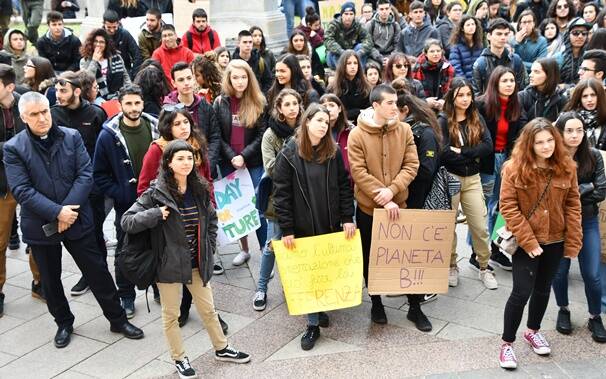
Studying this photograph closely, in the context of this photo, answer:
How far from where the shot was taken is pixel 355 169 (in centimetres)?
567

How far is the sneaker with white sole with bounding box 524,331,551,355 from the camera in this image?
5.32 meters

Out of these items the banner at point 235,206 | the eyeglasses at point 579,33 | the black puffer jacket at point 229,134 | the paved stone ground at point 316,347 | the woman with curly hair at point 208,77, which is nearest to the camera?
the paved stone ground at point 316,347

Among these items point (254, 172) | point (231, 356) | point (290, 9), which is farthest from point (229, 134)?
point (290, 9)

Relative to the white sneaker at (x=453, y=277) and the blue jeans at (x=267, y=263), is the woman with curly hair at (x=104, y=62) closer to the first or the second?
the blue jeans at (x=267, y=263)

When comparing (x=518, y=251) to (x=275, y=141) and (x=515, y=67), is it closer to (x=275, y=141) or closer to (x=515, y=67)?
(x=275, y=141)

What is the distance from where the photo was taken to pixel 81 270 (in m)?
5.81

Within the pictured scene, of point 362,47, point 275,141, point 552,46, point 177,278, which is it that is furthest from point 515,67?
point 177,278

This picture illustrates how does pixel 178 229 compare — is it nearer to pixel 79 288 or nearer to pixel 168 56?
pixel 79 288

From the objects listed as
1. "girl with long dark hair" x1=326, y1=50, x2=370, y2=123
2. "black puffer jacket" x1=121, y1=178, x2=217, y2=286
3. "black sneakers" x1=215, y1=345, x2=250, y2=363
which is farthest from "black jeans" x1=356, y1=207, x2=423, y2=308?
"girl with long dark hair" x1=326, y1=50, x2=370, y2=123

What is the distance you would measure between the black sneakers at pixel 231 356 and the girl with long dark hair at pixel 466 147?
2.35m

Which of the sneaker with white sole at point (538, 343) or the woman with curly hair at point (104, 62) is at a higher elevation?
the woman with curly hair at point (104, 62)

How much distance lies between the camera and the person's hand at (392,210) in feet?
18.5

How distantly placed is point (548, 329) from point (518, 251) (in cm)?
102

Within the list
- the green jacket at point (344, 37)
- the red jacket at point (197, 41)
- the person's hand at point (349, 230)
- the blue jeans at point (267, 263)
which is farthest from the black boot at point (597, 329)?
the red jacket at point (197, 41)
